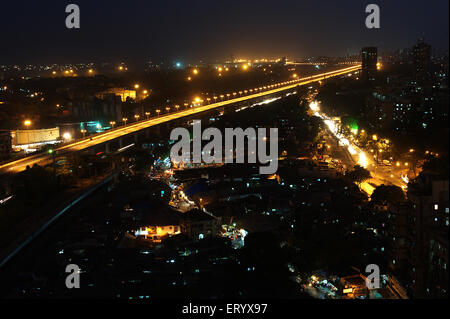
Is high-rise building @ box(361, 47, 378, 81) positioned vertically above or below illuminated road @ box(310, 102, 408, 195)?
above

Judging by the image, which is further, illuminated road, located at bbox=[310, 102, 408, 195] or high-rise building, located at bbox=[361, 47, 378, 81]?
high-rise building, located at bbox=[361, 47, 378, 81]

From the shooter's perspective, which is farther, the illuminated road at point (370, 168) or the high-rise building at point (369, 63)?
the high-rise building at point (369, 63)

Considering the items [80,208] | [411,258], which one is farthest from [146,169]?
[411,258]

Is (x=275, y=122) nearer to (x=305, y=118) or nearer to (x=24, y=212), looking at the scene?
(x=305, y=118)

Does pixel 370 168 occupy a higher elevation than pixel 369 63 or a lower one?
lower

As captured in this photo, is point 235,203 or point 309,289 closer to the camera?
point 309,289

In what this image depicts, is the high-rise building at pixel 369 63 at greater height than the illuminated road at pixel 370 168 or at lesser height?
greater

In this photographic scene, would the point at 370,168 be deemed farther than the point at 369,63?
No

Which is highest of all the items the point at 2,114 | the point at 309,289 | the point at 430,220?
the point at 2,114
